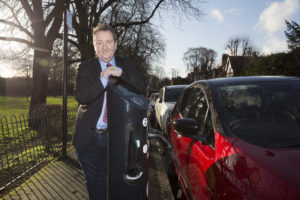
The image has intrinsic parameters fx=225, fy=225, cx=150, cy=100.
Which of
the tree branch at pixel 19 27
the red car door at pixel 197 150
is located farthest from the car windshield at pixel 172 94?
the tree branch at pixel 19 27

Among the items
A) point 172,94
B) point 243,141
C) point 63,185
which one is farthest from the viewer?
point 172,94

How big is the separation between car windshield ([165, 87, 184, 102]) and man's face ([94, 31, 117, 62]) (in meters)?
6.03

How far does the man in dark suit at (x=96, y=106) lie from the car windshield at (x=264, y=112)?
0.97 m

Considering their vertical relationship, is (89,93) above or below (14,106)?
A: above

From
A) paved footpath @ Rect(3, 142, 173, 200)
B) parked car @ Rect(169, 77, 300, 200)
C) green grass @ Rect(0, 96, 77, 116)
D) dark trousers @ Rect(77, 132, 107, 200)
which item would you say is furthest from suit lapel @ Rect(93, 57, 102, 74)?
green grass @ Rect(0, 96, 77, 116)

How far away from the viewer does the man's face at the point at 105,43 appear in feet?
5.94

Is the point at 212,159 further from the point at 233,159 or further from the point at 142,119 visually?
the point at 142,119

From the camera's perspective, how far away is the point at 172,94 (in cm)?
812

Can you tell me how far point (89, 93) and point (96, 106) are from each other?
172 millimetres

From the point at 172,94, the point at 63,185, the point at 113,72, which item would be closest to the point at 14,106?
the point at 172,94

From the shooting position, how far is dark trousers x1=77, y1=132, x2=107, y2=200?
6.18 ft

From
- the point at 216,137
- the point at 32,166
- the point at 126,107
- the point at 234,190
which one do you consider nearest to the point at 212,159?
the point at 216,137

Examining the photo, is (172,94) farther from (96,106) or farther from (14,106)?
(14,106)

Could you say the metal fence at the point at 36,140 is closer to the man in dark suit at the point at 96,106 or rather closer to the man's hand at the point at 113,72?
the man in dark suit at the point at 96,106
